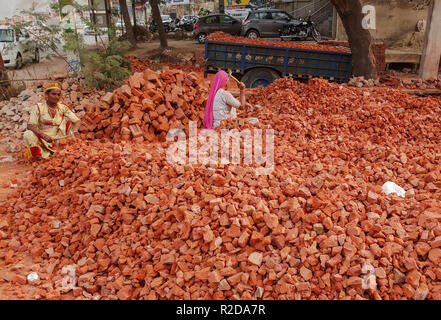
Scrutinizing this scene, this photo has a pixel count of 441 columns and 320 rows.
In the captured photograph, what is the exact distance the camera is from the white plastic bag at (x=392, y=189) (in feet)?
11.5

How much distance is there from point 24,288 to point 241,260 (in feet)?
5.69

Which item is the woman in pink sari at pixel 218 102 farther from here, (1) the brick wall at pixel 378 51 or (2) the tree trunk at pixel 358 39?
(1) the brick wall at pixel 378 51

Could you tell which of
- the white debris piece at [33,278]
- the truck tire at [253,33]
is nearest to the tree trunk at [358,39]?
the white debris piece at [33,278]

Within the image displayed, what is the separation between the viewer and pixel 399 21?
13.1 m

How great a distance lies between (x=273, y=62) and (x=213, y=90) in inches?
148

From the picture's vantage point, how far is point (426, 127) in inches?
214

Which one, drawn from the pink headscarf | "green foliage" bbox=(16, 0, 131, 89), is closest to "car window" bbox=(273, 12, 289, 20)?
"green foliage" bbox=(16, 0, 131, 89)

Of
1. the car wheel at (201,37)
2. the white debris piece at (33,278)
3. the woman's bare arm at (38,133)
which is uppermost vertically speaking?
the car wheel at (201,37)

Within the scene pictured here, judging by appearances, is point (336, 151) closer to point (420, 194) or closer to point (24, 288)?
point (420, 194)

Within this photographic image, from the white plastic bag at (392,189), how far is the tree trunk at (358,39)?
532 cm

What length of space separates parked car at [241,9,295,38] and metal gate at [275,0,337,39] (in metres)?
2.31

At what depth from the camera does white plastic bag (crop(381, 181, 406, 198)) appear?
351 centimetres

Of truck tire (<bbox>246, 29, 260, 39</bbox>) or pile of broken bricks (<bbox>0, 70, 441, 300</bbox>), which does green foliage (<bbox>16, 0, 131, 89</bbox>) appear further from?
truck tire (<bbox>246, 29, 260, 39</bbox>)

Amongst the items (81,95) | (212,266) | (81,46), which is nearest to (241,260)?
(212,266)
